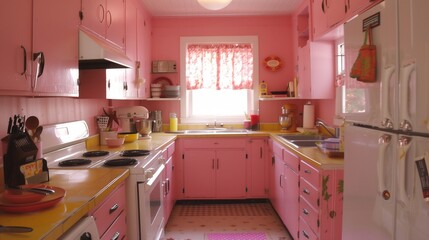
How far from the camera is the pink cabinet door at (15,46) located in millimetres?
1299

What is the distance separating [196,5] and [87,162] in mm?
2538

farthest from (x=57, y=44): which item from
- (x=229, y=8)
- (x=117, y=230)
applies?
(x=229, y=8)

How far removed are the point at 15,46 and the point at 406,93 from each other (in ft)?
4.94

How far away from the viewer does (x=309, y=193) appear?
2.34 meters

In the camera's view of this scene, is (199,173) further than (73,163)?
Yes

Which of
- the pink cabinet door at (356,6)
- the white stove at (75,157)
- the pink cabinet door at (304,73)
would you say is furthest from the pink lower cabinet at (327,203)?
the pink cabinet door at (304,73)

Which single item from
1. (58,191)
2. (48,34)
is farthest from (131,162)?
(48,34)

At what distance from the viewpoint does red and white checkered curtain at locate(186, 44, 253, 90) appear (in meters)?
4.52

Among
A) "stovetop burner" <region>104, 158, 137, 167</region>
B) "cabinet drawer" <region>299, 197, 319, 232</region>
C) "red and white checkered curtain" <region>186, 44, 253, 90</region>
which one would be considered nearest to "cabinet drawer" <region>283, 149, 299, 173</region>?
"cabinet drawer" <region>299, 197, 319, 232</region>

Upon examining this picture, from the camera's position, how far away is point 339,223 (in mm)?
2115

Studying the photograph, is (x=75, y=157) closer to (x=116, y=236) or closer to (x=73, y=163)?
(x=73, y=163)

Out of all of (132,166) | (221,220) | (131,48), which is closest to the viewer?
(132,166)

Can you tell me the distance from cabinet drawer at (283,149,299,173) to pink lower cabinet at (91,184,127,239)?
4.51 feet

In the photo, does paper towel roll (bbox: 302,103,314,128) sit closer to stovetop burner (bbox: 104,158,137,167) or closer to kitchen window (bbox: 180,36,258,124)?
kitchen window (bbox: 180,36,258,124)
